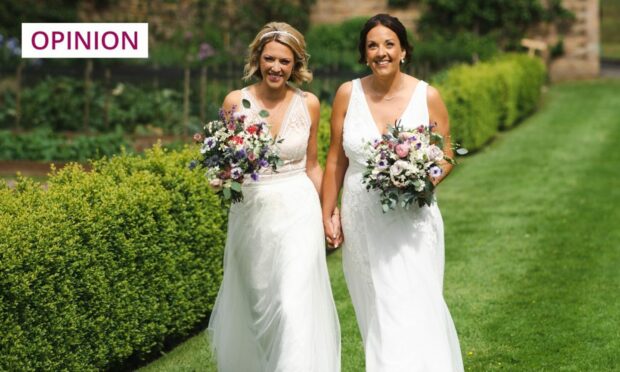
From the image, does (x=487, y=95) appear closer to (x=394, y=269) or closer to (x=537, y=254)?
(x=537, y=254)

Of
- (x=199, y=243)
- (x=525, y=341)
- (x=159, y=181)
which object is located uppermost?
(x=159, y=181)

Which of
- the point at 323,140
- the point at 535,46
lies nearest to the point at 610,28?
the point at 535,46

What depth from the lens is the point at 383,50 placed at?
5105mm

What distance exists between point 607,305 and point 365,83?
3070 millimetres

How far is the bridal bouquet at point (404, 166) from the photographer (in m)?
4.85

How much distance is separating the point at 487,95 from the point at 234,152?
39.4 feet

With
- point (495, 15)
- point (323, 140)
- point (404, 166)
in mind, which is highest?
point (495, 15)

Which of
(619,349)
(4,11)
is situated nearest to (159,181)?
(619,349)

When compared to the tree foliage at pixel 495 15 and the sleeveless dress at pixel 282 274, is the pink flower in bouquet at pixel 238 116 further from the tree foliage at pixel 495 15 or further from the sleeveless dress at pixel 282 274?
the tree foliage at pixel 495 15

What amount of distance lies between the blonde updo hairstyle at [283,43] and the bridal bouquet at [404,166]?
0.59 m

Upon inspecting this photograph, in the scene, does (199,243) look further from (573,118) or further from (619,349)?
(573,118)

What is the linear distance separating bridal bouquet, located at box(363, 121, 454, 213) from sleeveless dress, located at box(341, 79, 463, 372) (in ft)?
0.58

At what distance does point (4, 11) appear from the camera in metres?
23.2

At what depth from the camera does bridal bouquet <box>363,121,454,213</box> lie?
485 cm
